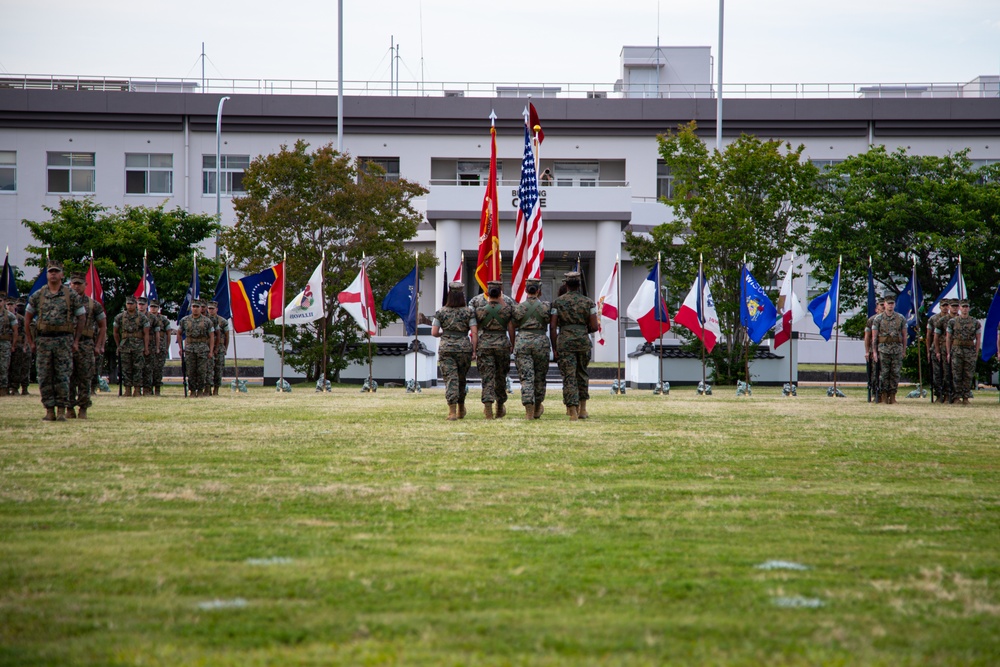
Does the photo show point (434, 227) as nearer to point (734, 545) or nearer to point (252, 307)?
point (252, 307)

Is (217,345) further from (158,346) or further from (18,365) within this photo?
(18,365)

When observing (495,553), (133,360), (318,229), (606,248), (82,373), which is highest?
(606,248)

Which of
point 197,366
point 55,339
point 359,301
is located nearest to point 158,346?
point 197,366

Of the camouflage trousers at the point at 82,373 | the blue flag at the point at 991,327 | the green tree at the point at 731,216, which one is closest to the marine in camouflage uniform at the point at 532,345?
the camouflage trousers at the point at 82,373

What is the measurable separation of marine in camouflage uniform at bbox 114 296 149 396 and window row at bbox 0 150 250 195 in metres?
28.1

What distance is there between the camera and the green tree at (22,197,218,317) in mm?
33844

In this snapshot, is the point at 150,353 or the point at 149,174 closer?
the point at 150,353

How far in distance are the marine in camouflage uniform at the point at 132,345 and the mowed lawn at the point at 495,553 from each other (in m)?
13.6

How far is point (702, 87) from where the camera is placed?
55.6m

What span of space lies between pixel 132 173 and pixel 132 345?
30.5 meters

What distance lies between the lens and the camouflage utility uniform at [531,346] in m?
16.1

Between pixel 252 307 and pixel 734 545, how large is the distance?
77.0ft

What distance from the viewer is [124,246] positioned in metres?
33.8

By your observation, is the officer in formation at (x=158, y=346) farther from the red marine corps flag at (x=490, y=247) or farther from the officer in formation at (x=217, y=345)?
the red marine corps flag at (x=490, y=247)
